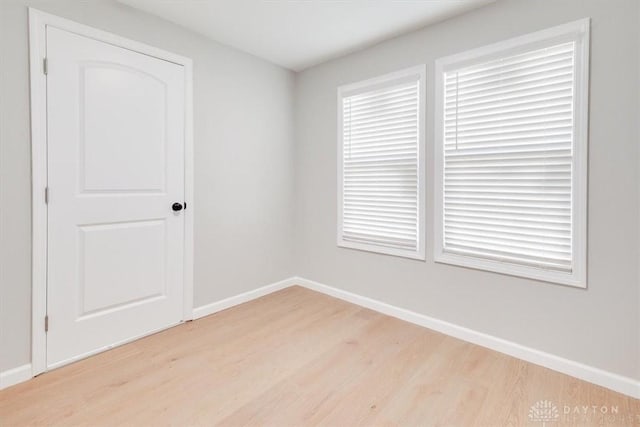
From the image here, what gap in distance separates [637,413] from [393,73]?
2.70 meters

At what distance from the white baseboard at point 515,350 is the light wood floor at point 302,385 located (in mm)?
56

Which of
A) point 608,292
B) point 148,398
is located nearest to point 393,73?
point 608,292

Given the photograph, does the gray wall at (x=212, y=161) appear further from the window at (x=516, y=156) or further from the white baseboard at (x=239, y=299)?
the window at (x=516, y=156)

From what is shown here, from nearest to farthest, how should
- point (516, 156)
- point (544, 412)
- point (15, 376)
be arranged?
point (544, 412)
point (15, 376)
point (516, 156)

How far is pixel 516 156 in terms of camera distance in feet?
7.07

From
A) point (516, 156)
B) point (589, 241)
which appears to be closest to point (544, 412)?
point (589, 241)

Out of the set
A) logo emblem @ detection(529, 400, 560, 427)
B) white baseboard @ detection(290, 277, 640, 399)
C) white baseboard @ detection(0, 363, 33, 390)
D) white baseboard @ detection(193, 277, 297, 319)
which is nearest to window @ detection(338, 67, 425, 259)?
white baseboard @ detection(290, 277, 640, 399)

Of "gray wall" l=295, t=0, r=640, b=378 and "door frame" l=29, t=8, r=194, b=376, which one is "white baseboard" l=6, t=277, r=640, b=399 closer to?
"gray wall" l=295, t=0, r=640, b=378

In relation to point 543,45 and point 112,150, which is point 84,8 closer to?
point 112,150

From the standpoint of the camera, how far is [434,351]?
89.2 inches

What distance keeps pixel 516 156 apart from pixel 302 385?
2.03 meters

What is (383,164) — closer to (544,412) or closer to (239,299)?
(239,299)

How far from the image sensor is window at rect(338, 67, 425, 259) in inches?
105

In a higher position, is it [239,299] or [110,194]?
[110,194]
